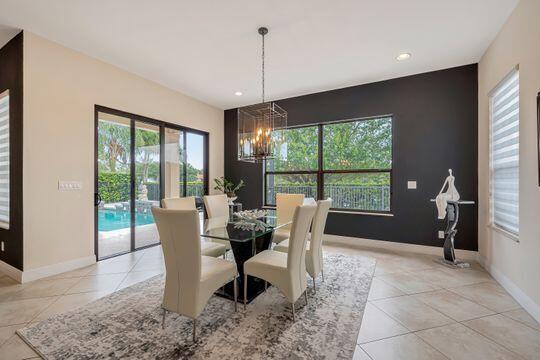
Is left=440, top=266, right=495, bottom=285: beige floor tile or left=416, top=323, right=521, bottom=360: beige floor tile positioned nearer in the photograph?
left=416, top=323, right=521, bottom=360: beige floor tile

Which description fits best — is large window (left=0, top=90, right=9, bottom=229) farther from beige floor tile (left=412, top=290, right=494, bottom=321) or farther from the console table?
the console table

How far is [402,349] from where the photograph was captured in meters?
1.75

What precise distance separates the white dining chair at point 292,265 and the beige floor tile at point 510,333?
4.71 feet

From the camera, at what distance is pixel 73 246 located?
10.8 feet

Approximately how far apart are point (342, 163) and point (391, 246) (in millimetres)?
1677

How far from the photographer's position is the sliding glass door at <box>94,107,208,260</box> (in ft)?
12.3

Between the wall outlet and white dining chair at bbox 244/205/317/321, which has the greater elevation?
the wall outlet

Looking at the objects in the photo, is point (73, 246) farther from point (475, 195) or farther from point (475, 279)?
point (475, 195)

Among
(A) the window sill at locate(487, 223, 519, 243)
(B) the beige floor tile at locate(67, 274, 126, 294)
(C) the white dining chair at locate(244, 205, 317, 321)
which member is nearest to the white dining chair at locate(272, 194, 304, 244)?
(C) the white dining chair at locate(244, 205, 317, 321)

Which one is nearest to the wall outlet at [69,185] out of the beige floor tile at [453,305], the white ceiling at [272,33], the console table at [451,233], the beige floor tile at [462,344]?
the white ceiling at [272,33]

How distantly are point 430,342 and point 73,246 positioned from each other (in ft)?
13.4

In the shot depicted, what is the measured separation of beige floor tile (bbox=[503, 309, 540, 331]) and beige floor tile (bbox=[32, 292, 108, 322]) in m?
3.88

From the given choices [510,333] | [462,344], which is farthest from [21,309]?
[510,333]

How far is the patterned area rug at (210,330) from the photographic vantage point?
172cm
